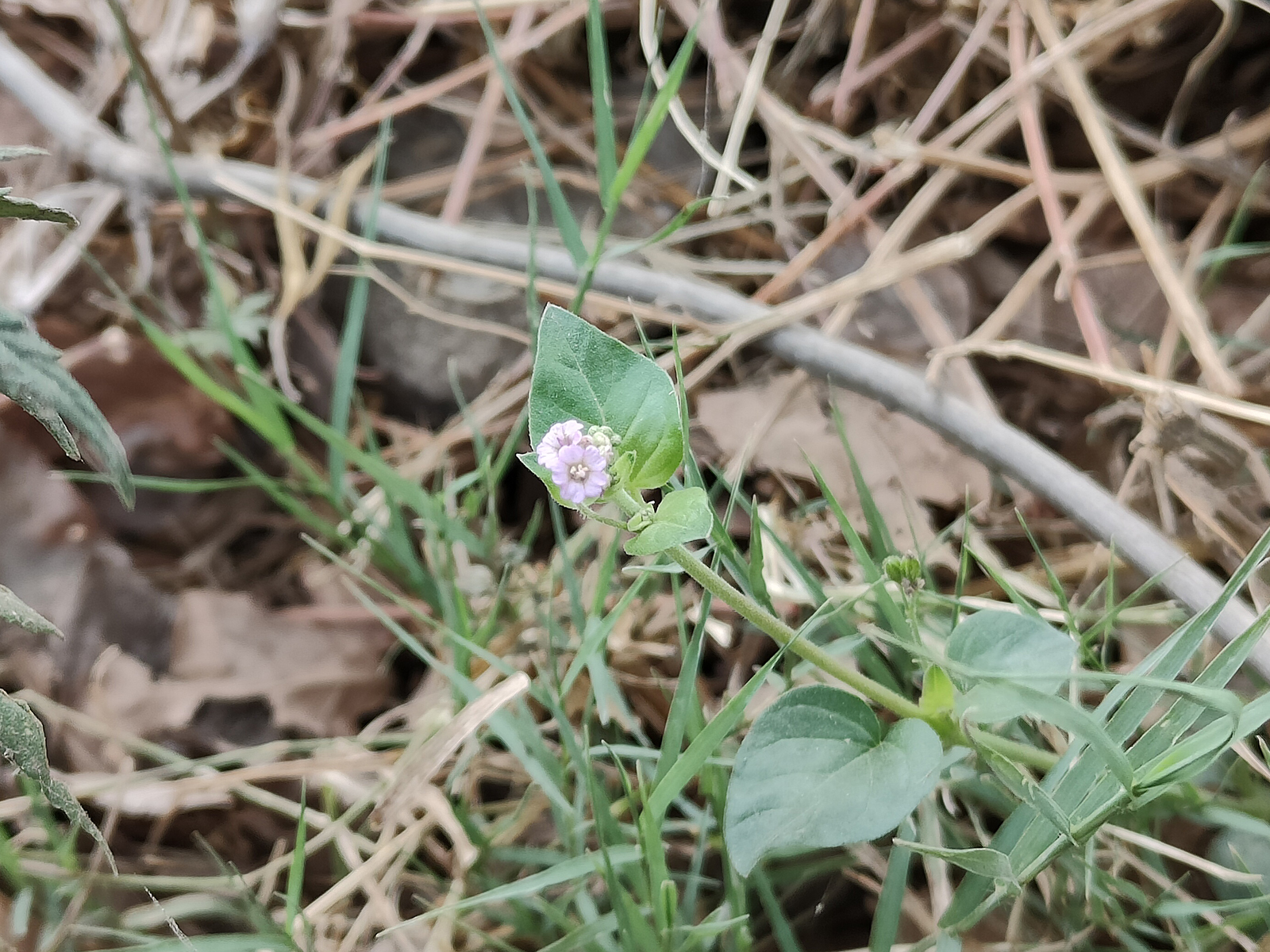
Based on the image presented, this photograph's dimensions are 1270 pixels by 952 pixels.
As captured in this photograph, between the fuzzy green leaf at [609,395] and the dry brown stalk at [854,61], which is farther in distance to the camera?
the dry brown stalk at [854,61]

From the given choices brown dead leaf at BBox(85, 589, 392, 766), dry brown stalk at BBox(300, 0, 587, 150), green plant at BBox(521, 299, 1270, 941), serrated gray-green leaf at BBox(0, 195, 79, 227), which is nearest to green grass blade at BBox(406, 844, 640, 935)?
green plant at BBox(521, 299, 1270, 941)

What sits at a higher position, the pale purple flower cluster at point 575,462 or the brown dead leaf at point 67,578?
the pale purple flower cluster at point 575,462

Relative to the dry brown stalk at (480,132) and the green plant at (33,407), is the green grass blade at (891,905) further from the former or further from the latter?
the dry brown stalk at (480,132)

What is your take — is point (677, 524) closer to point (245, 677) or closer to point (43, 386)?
point (43, 386)

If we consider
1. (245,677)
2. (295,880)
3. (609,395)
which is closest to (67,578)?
(245,677)

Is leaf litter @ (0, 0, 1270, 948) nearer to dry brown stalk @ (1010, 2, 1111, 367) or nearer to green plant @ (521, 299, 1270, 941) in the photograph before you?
dry brown stalk @ (1010, 2, 1111, 367)

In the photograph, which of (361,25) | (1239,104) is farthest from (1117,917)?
(361,25)

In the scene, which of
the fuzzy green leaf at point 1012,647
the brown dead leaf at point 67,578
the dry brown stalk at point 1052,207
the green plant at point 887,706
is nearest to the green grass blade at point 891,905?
the green plant at point 887,706
